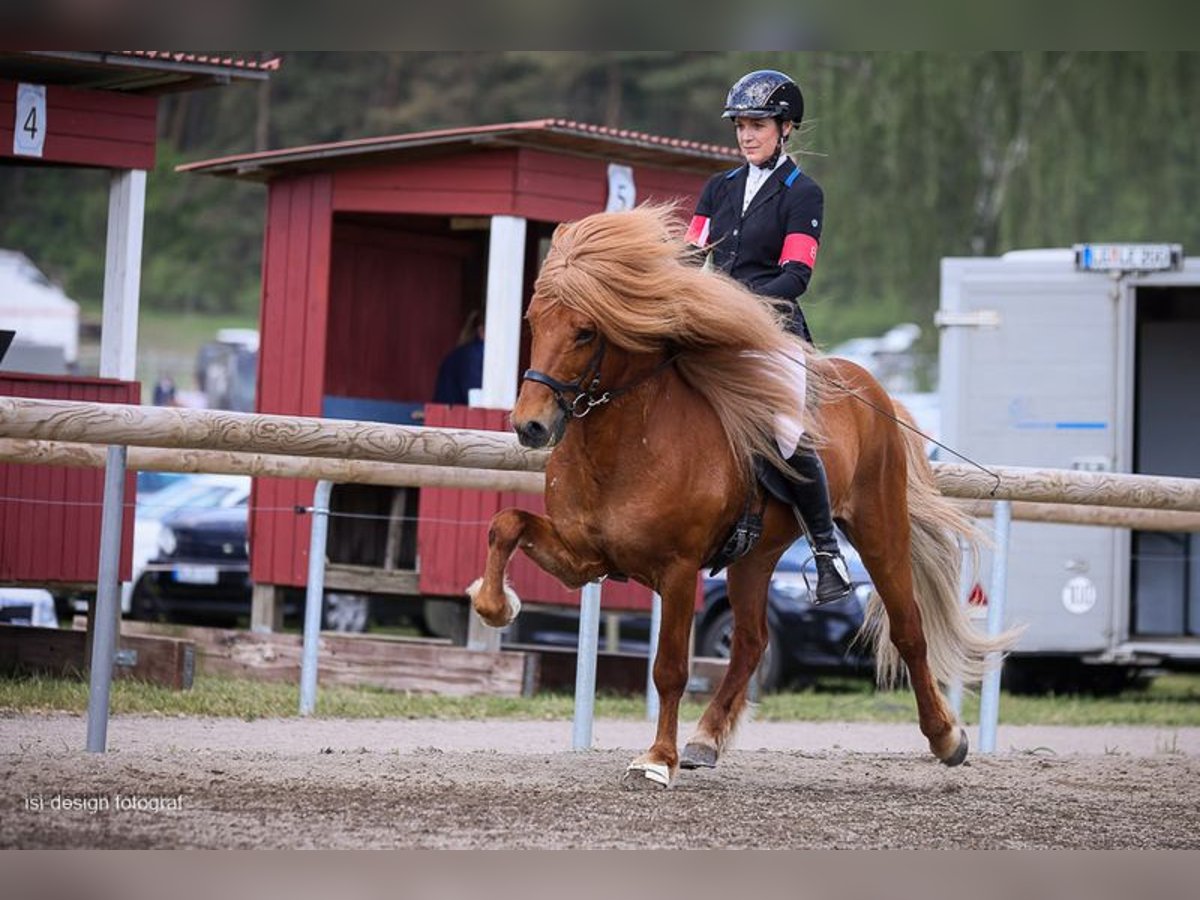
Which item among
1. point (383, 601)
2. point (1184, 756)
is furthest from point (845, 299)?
point (1184, 756)

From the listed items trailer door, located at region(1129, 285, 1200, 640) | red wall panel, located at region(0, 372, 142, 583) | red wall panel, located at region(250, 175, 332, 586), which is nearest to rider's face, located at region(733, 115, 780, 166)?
red wall panel, located at region(0, 372, 142, 583)

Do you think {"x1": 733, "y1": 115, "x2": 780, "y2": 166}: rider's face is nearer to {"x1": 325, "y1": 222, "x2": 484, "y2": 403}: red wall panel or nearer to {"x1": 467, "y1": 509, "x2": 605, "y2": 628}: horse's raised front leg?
{"x1": 467, "y1": 509, "x2": 605, "y2": 628}: horse's raised front leg

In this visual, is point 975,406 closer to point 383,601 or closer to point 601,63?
point 383,601

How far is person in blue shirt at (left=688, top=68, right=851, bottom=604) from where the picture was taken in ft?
24.2

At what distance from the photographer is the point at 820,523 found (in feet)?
24.3

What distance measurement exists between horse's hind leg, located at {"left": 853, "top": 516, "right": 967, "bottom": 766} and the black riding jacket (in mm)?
1100

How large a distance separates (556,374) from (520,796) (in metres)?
1.60

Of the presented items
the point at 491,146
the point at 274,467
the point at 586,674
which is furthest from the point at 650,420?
the point at 491,146

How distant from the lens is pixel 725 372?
23.1ft

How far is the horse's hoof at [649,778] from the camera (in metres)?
6.95

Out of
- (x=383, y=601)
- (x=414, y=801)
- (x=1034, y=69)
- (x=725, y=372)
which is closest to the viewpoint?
(x=414, y=801)

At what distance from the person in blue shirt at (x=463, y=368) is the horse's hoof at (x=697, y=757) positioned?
24.5 feet

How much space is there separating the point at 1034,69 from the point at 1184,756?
2307 cm
